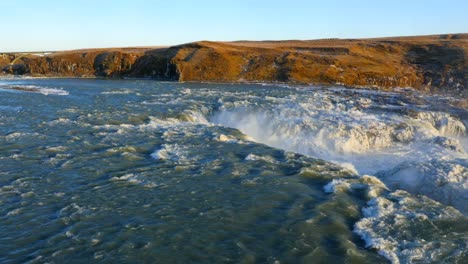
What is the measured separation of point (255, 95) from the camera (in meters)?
32.6

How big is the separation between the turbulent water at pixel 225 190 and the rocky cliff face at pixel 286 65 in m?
21.1

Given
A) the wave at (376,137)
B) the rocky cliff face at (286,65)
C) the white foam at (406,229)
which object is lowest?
the wave at (376,137)

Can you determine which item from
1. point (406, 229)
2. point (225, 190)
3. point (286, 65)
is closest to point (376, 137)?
point (225, 190)

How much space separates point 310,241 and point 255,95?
2414 centimetres

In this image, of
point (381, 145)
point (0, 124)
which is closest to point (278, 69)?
point (381, 145)

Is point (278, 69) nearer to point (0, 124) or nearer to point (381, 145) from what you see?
point (381, 145)

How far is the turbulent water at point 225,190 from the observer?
8.64m

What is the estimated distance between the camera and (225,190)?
38.5 feet

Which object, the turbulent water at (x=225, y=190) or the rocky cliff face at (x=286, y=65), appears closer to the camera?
the turbulent water at (x=225, y=190)

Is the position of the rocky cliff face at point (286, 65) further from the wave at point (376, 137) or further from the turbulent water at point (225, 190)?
the turbulent water at point (225, 190)

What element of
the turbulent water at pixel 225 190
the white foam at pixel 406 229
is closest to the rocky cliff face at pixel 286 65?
the turbulent water at pixel 225 190

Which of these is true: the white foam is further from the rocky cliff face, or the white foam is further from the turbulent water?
the rocky cliff face

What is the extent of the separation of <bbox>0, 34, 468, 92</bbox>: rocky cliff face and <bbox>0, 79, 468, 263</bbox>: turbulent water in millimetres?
21086

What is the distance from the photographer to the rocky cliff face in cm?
4353
